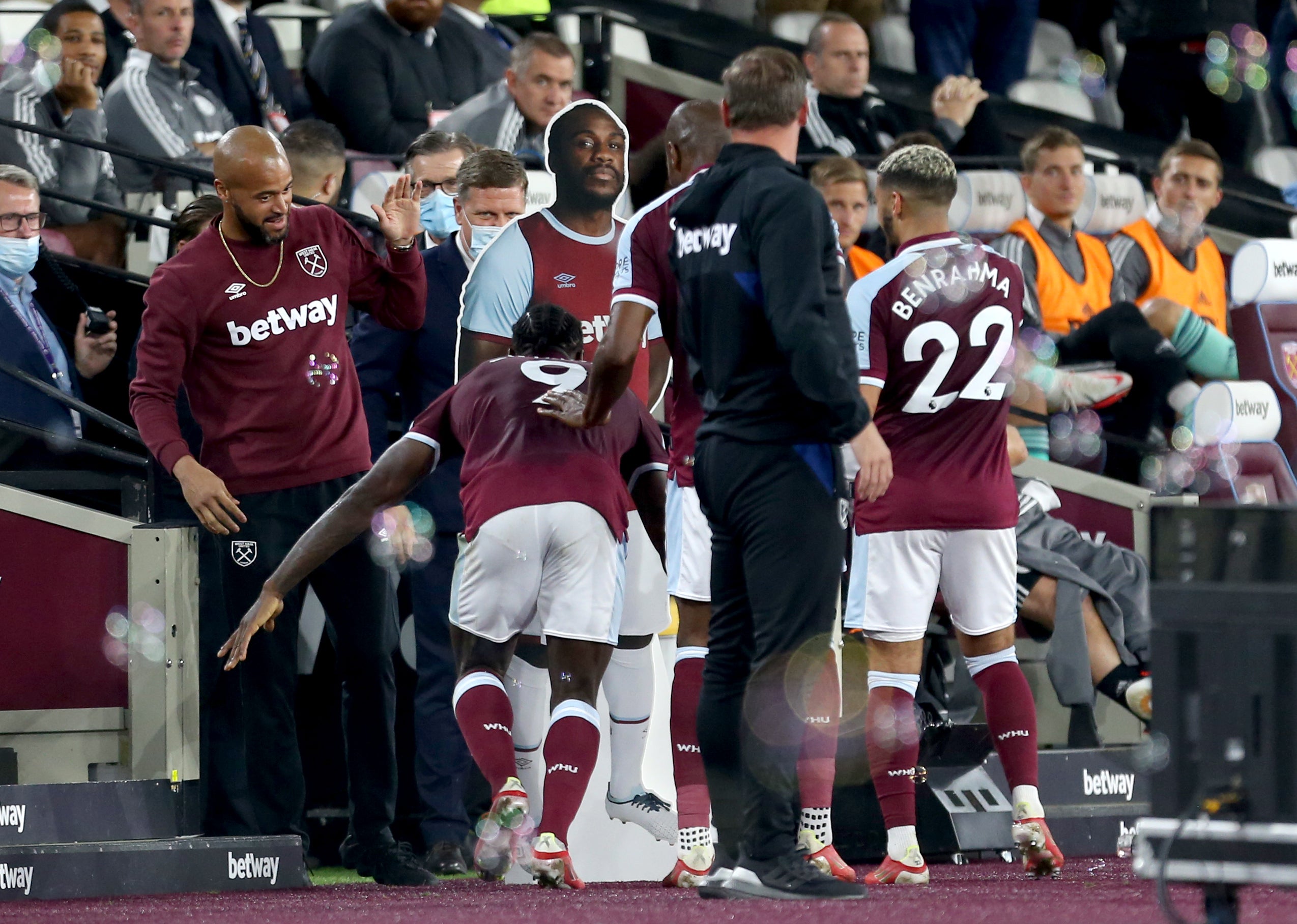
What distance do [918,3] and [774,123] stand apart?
7811 millimetres

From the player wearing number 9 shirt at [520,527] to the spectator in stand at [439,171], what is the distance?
5.58ft

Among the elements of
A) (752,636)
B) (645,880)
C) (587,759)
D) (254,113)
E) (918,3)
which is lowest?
(645,880)

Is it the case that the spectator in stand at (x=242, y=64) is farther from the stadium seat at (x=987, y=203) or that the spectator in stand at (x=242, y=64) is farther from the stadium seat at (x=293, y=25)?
the stadium seat at (x=987, y=203)

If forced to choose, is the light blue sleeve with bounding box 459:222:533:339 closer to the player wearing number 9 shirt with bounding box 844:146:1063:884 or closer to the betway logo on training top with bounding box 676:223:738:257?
the player wearing number 9 shirt with bounding box 844:146:1063:884

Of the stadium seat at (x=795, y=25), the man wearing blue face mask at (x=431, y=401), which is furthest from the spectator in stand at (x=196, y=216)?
the stadium seat at (x=795, y=25)

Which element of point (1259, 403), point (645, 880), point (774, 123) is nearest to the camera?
point (774, 123)

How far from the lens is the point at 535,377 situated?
246 inches

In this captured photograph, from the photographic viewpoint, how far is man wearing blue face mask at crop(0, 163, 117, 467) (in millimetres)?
7660

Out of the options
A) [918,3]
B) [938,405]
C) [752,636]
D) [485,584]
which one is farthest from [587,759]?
[918,3]

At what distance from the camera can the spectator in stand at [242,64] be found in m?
9.79

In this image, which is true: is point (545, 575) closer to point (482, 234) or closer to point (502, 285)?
point (502, 285)

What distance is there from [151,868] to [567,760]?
135cm

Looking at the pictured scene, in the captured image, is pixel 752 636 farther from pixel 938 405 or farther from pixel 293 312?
pixel 293 312

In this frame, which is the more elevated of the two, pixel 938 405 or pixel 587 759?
pixel 938 405
